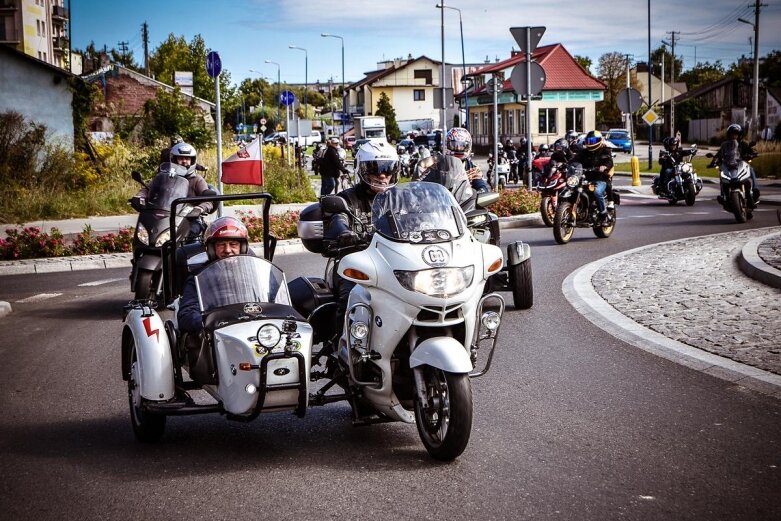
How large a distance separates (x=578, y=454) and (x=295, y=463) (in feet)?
5.05

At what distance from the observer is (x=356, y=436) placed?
20.2 ft

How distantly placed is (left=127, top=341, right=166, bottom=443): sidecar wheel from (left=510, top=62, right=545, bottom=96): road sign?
17065 millimetres

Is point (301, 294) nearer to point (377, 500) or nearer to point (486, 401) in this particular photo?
point (486, 401)

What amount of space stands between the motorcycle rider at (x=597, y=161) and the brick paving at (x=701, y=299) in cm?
194

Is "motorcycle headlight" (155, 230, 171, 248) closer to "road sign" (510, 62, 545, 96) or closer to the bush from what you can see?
the bush

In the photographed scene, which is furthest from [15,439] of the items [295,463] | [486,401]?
[486,401]

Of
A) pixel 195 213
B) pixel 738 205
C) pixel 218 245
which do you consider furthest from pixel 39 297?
pixel 738 205

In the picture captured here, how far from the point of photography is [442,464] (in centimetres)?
548

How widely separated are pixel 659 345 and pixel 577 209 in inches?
358

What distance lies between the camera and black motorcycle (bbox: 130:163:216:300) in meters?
10.7

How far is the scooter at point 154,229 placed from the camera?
1067 centimetres

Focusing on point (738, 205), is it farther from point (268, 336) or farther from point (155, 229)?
point (268, 336)

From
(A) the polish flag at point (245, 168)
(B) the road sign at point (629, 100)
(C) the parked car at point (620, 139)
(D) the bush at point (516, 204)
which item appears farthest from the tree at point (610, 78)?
(A) the polish flag at point (245, 168)

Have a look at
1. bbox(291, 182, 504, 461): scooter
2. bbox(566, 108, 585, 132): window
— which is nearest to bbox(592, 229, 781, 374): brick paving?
bbox(291, 182, 504, 461): scooter
